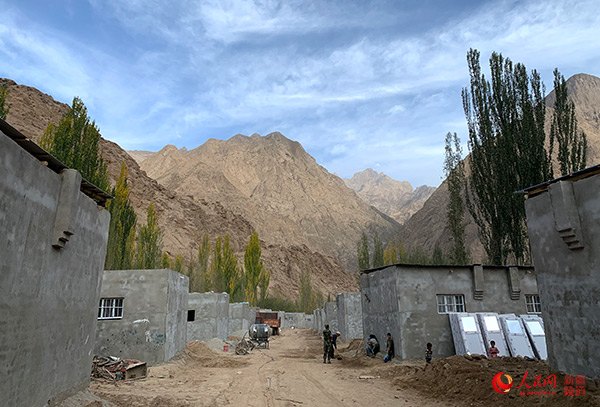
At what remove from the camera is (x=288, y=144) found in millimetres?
155750

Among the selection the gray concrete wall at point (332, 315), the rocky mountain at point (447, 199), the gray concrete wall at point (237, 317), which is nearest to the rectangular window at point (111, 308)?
the gray concrete wall at point (237, 317)

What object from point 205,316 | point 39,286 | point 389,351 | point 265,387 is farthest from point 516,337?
point 205,316

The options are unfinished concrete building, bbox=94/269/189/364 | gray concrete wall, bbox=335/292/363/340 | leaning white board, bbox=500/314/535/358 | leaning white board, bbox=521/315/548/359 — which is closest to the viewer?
leaning white board, bbox=521/315/548/359

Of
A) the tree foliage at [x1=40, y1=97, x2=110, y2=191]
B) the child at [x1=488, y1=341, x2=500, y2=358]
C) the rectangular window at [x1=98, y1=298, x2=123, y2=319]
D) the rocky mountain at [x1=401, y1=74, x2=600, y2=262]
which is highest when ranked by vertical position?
the rocky mountain at [x1=401, y1=74, x2=600, y2=262]

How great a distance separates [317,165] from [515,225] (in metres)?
134

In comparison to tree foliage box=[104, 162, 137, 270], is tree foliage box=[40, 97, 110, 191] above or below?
above

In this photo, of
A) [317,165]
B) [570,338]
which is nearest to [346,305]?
[570,338]

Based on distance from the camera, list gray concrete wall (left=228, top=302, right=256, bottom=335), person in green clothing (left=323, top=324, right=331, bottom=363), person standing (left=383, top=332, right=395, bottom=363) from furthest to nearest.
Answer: gray concrete wall (left=228, top=302, right=256, bottom=335)
person in green clothing (left=323, top=324, right=331, bottom=363)
person standing (left=383, top=332, right=395, bottom=363)

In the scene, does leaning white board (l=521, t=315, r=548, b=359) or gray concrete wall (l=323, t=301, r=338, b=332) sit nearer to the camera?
leaning white board (l=521, t=315, r=548, b=359)

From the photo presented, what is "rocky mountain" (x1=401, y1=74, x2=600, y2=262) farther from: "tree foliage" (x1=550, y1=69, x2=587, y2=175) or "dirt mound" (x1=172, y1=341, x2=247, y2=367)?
"dirt mound" (x1=172, y1=341, x2=247, y2=367)

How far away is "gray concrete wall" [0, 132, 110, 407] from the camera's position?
643 centimetres

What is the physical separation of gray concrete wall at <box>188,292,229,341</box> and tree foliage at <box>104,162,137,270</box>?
611cm

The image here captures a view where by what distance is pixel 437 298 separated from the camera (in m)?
17.7

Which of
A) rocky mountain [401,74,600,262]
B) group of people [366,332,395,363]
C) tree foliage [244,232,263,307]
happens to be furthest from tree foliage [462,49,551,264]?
rocky mountain [401,74,600,262]
